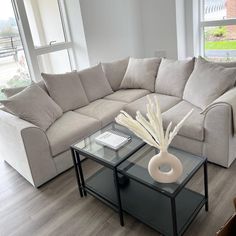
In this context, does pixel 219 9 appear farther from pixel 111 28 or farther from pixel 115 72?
pixel 115 72

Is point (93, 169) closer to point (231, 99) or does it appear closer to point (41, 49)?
point (231, 99)

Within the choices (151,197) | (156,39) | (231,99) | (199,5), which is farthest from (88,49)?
(151,197)

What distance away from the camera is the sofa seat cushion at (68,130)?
248 centimetres

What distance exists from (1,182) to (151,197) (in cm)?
161

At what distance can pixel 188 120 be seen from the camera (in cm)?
242

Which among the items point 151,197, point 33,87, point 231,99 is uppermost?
point 33,87

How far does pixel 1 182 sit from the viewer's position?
2637 mm

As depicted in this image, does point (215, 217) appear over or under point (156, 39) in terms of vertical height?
under

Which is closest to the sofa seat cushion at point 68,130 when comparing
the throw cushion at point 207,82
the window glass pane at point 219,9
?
the throw cushion at point 207,82

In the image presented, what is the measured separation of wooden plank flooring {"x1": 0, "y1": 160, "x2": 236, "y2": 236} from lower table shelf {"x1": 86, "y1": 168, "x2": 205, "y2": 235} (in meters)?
0.12

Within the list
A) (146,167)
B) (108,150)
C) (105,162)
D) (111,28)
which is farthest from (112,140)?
(111,28)

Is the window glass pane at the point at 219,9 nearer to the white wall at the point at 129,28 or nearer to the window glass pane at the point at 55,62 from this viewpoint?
the white wall at the point at 129,28

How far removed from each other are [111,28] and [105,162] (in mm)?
2843

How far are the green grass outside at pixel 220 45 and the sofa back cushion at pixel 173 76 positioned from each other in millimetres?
1323
